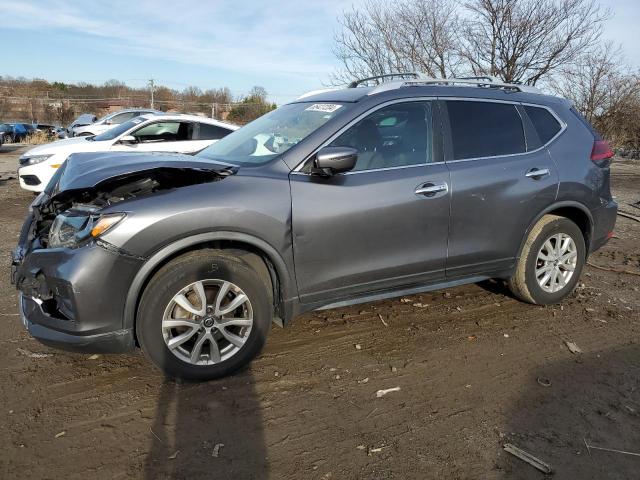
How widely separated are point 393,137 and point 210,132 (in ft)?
21.6

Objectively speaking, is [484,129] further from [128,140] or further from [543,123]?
[128,140]

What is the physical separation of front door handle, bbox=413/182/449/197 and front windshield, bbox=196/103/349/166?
0.78m

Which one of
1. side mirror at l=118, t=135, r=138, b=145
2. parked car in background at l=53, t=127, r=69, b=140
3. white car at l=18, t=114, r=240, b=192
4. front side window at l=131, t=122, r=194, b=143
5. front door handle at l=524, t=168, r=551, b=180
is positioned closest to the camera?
front door handle at l=524, t=168, r=551, b=180

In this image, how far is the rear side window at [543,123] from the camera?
4320 millimetres

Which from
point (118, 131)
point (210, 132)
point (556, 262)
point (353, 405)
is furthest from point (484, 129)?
point (118, 131)

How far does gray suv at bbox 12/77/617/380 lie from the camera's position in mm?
2943

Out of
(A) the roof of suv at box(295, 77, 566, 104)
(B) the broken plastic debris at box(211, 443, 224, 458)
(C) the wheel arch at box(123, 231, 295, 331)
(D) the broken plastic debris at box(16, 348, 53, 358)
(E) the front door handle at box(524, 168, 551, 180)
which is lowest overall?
(B) the broken plastic debris at box(211, 443, 224, 458)

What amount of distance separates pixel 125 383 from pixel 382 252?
74.3 inches

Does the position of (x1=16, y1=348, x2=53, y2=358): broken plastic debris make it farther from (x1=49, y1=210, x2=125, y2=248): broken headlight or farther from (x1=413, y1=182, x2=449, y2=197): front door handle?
(x1=413, y1=182, x2=449, y2=197): front door handle

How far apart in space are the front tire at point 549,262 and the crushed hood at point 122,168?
2.62m

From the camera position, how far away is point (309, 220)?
329 centimetres

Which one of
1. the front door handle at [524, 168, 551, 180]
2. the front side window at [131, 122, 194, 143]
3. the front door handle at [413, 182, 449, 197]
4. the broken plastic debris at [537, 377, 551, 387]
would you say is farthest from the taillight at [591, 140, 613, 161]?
the front side window at [131, 122, 194, 143]

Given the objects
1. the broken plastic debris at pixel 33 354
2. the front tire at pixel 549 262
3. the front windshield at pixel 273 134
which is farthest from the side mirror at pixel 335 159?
the broken plastic debris at pixel 33 354

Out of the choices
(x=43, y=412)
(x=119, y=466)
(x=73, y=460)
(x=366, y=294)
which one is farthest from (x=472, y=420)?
(x=43, y=412)
